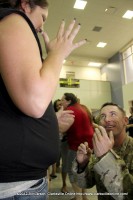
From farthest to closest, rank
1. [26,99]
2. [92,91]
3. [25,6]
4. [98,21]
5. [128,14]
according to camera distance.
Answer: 1. [92,91]
2. [98,21]
3. [128,14]
4. [25,6]
5. [26,99]

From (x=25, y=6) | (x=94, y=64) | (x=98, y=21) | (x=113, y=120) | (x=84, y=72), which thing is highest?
(x=98, y=21)

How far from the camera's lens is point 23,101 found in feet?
1.82

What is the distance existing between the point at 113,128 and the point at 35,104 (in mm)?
827

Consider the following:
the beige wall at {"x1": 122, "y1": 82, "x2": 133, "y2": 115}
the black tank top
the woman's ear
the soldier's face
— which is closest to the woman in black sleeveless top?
the black tank top

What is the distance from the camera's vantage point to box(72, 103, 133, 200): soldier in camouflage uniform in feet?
3.07

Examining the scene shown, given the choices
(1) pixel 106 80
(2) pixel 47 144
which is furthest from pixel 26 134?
(1) pixel 106 80

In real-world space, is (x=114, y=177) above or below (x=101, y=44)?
below

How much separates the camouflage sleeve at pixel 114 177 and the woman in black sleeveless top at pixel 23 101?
1.14ft

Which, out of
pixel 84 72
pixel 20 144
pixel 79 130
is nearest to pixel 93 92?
pixel 84 72

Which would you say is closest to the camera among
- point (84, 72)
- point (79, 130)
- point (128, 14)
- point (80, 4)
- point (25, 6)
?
point (25, 6)

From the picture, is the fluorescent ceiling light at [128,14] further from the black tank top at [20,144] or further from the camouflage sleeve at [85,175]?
the black tank top at [20,144]

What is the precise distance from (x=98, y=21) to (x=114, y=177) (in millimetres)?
6320

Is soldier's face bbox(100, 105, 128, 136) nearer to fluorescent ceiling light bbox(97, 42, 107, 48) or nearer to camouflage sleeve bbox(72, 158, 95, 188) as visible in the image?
camouflage sleeve bbox(72, 158, 95, 188)

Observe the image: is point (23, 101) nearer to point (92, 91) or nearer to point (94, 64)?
point (92, 91)
